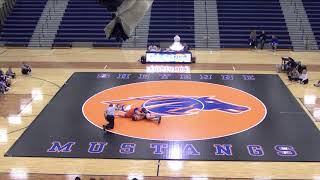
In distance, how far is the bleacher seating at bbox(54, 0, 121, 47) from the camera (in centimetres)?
2788

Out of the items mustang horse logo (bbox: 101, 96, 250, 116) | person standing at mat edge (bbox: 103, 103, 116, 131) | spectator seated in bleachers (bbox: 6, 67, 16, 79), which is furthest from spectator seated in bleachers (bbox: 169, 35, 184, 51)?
person standing at mat edge (bbox: 103, 103, 116, 131)

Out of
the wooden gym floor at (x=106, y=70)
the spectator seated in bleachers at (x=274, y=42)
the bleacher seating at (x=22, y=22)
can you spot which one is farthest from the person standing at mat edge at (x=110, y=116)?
the bleacher seating at (x=22, y=22)

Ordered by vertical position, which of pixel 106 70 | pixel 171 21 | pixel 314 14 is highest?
pixel 314 14

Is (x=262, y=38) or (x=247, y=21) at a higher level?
(x=247, y=21)

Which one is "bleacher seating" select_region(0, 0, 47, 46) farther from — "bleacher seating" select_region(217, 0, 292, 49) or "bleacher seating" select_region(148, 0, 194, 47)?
"bleacher seating" select_region(217, 0, 292, 49)

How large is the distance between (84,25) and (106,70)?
324 inches

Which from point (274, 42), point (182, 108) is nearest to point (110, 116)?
point (182, 108)

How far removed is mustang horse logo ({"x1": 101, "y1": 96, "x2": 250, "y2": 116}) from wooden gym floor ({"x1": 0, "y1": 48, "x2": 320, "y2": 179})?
2.74 meters

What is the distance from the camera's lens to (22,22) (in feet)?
96.4

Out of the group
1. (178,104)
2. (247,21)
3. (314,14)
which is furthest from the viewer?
(314,14)

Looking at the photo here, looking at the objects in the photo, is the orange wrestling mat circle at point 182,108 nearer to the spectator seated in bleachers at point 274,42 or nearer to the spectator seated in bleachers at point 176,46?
the spectator seated in bleachers at point 176,46

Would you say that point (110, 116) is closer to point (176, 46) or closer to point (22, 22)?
point (176, 46)

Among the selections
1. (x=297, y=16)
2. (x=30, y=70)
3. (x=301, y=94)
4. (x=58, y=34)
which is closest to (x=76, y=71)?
(x=30, y=70)

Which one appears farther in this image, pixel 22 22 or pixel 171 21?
pixel 22 22
